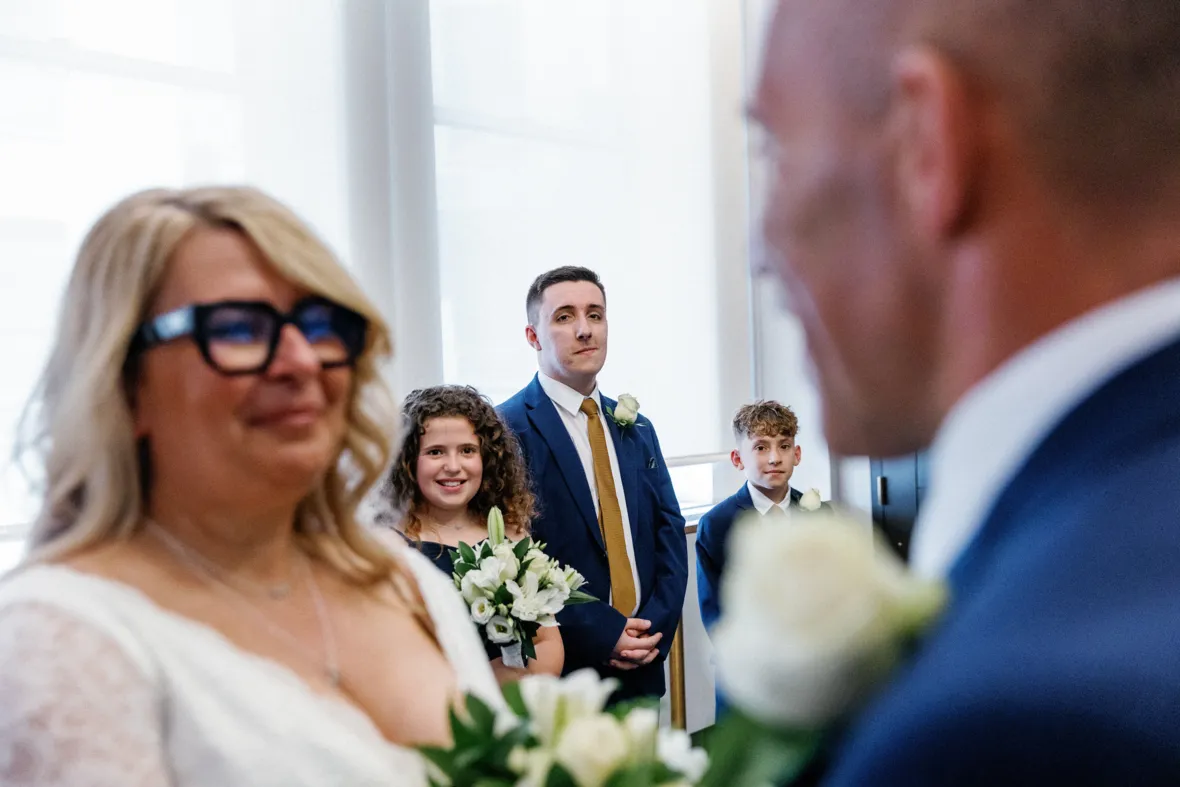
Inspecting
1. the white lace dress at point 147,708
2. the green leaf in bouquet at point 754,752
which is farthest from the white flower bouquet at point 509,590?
the green leaf in bouquet at point 754,752

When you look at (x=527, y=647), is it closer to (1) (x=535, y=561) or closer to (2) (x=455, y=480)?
(1) (x=535, y=561)

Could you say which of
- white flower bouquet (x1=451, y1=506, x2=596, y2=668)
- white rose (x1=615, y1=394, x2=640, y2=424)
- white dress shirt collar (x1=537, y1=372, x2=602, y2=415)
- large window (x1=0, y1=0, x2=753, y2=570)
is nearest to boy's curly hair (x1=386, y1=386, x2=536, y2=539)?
white flower bouquet (x1=451, y1=506, x2=596, y2=668)

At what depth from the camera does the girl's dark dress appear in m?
2.83

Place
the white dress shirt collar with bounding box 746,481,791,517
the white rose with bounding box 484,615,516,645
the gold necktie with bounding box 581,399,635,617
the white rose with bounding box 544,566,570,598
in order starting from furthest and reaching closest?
the white dress shirt collar with bounding box 746,481,791,517 → the gold necktie with bounding box 581,399,635,617 → the white rose with bounding box 544,566,570,598 → the white rose with bounding box 484,615,516,645

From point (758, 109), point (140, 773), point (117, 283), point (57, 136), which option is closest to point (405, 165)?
point (57, 136)

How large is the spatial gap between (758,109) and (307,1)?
3936 mm

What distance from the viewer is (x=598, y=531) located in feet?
12.0

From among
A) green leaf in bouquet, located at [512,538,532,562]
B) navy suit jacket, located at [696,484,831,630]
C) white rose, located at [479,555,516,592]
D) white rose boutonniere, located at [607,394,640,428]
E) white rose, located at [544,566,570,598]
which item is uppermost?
white rose boutonniere, located at [607,394,640,428]

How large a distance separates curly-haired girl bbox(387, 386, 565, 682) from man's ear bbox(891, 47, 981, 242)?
8.37 ft

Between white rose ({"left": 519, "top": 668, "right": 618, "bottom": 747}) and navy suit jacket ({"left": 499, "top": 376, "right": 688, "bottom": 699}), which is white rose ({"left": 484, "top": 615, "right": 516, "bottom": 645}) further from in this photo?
white rose ({"left": 519, "top": 668, "right": 618, "bottom": 747})

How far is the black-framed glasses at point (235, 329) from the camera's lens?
136 centimetres

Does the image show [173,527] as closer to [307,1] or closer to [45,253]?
[45,253]

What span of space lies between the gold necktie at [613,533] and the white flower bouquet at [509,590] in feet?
2.89

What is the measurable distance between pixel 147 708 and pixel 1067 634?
3.86 ft
